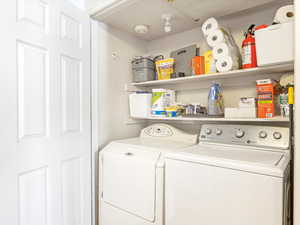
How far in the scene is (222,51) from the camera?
60.5 inches

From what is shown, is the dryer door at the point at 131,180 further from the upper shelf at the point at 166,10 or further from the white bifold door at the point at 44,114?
the upper shelf at the point at 166,10

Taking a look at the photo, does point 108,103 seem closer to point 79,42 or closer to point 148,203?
point 79,42

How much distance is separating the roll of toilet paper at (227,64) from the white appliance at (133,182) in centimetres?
66

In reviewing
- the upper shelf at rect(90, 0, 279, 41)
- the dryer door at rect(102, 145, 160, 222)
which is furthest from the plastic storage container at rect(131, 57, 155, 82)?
the dryer door at rect(102, 145, 160, 222)

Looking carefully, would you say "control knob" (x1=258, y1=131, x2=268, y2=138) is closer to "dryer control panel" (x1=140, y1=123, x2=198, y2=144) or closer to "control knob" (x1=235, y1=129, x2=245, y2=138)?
"control knob" (x1=235, y1=129, x2=245, y2=138)

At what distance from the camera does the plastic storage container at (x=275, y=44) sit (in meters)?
1.16

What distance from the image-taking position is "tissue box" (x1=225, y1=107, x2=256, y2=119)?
144 cm

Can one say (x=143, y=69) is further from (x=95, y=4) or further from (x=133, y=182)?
(x=133, y=182)

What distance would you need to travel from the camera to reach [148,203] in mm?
1352

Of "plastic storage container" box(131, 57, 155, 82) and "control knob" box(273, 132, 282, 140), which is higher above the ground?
"plastic storage container" box(131, 57, 155, 82)

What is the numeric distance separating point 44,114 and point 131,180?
2.61ft

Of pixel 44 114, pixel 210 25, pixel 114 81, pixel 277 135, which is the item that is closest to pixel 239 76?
pixel 210 25

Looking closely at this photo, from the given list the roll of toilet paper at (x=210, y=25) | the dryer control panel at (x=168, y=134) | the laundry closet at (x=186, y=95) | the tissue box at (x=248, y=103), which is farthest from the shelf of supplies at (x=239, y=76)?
the dryer control panel at (x=168, y=134)

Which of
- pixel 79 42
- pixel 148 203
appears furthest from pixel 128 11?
pixel 148 203
